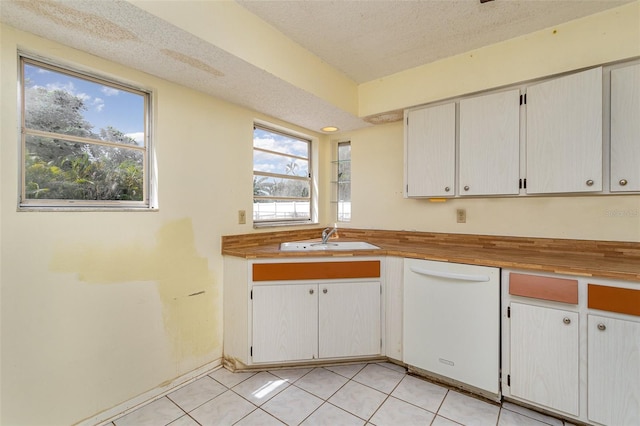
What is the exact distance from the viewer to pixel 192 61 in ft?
5.44

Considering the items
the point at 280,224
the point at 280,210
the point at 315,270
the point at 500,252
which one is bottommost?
the point at 315,270

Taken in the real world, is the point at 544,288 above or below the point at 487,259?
below

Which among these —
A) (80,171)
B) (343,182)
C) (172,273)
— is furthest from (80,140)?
(343,182)

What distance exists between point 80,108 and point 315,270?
176 centimetres

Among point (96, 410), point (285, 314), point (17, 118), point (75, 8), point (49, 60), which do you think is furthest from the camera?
point (285, 314)

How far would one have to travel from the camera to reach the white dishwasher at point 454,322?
5.70ft

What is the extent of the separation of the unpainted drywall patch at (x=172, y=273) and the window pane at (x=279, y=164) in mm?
901

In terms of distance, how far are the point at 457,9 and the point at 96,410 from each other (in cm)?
315

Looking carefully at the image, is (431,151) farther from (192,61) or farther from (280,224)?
(192,61)

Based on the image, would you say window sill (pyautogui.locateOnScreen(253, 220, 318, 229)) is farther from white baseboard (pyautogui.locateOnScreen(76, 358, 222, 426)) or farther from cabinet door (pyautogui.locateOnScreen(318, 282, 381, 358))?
white baseboard (pyautogui.locateOnScreen(76, 358, 222, 426))

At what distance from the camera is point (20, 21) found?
1293 millimetres

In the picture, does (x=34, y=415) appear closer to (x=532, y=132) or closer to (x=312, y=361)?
(x=312, y=361)

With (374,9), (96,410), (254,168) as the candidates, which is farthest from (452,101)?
(96,410)

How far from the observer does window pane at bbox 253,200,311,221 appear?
2.66 metres
